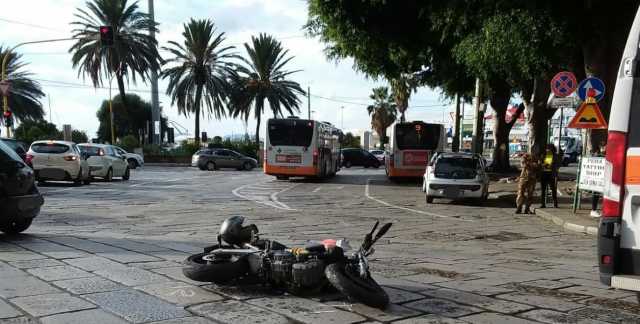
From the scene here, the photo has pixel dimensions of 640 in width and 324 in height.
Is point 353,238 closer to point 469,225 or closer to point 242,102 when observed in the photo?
point 469,225

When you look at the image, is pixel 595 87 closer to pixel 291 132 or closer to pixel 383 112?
pixel 291 132

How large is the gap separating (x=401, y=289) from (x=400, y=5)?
14.0 meters

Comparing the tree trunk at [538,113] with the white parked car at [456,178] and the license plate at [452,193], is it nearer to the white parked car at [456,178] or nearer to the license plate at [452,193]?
the white parked car at [456,178]

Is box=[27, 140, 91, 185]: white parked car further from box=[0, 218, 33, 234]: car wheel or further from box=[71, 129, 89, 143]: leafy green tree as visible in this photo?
box=[71, 129, 89, 143]: leafy green tree

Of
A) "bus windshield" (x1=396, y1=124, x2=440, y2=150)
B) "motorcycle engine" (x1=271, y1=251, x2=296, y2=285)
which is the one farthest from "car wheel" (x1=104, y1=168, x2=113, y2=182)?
"motorcycle engine" (x1=271, y1=251, x2=296, y2=285)

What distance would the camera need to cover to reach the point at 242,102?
54156mm

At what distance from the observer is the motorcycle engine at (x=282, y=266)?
198 inches

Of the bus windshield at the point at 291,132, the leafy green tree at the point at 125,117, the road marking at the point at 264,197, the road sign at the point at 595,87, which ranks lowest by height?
the road marking at the point at 264,197

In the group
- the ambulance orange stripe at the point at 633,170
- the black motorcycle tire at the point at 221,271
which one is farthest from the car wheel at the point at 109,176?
the ambulance orange stripe at the point at 633,170

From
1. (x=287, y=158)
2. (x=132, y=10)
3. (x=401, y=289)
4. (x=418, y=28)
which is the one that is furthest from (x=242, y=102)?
(x=401, y=289)

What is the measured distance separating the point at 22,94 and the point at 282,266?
55.1 m

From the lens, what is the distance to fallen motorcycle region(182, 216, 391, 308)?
188 inches

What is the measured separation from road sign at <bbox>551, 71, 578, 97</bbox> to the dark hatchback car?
95.0 ft

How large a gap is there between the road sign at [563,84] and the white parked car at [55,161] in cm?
1532
